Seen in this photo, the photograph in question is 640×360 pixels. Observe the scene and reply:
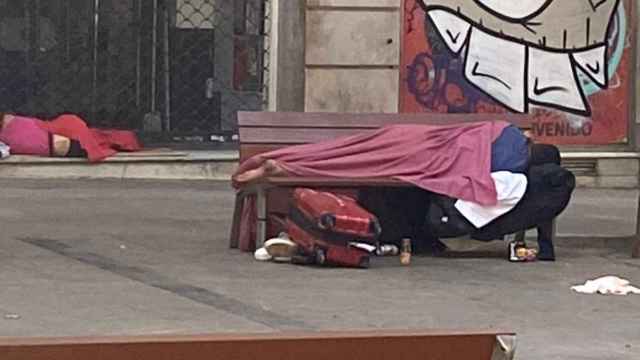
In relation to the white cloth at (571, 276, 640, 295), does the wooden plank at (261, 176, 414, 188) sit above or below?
above

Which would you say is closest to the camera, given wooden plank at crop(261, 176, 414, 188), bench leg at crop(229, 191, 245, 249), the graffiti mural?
wooden plank at crop(261, 176, 414, 188)

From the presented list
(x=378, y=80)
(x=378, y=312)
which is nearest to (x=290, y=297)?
(x=378, y=312)

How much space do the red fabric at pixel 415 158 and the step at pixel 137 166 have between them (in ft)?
14.8

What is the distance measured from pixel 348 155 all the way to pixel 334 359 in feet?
21.8

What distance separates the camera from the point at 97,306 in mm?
7559

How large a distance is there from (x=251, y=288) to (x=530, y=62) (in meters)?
7.33

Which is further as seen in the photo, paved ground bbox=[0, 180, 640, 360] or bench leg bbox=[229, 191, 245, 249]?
bench leg bbox=[229, 191, 245, 249]

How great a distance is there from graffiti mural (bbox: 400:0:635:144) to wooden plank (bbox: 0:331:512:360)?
1149 cm

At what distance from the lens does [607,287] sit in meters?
8.66

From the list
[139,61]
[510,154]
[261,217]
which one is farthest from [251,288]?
[139,61]

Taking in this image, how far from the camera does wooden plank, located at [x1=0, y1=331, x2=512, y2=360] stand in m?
2.97

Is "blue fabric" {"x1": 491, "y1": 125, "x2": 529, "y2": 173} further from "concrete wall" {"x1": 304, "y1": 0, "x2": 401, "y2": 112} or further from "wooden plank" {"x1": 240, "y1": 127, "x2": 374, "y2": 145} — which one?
"concrete wall" {"x1": 304, "y1": 0, "x2": 401, "y2": 112}

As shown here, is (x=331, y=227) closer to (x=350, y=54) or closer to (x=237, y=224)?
(x=237, y=224)

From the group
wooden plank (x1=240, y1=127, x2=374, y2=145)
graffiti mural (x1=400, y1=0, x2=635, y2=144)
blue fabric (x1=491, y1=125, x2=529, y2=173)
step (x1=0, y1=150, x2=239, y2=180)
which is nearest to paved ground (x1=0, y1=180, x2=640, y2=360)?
blue fabric (x1=491, y1=125, x2=529, y2=173)
